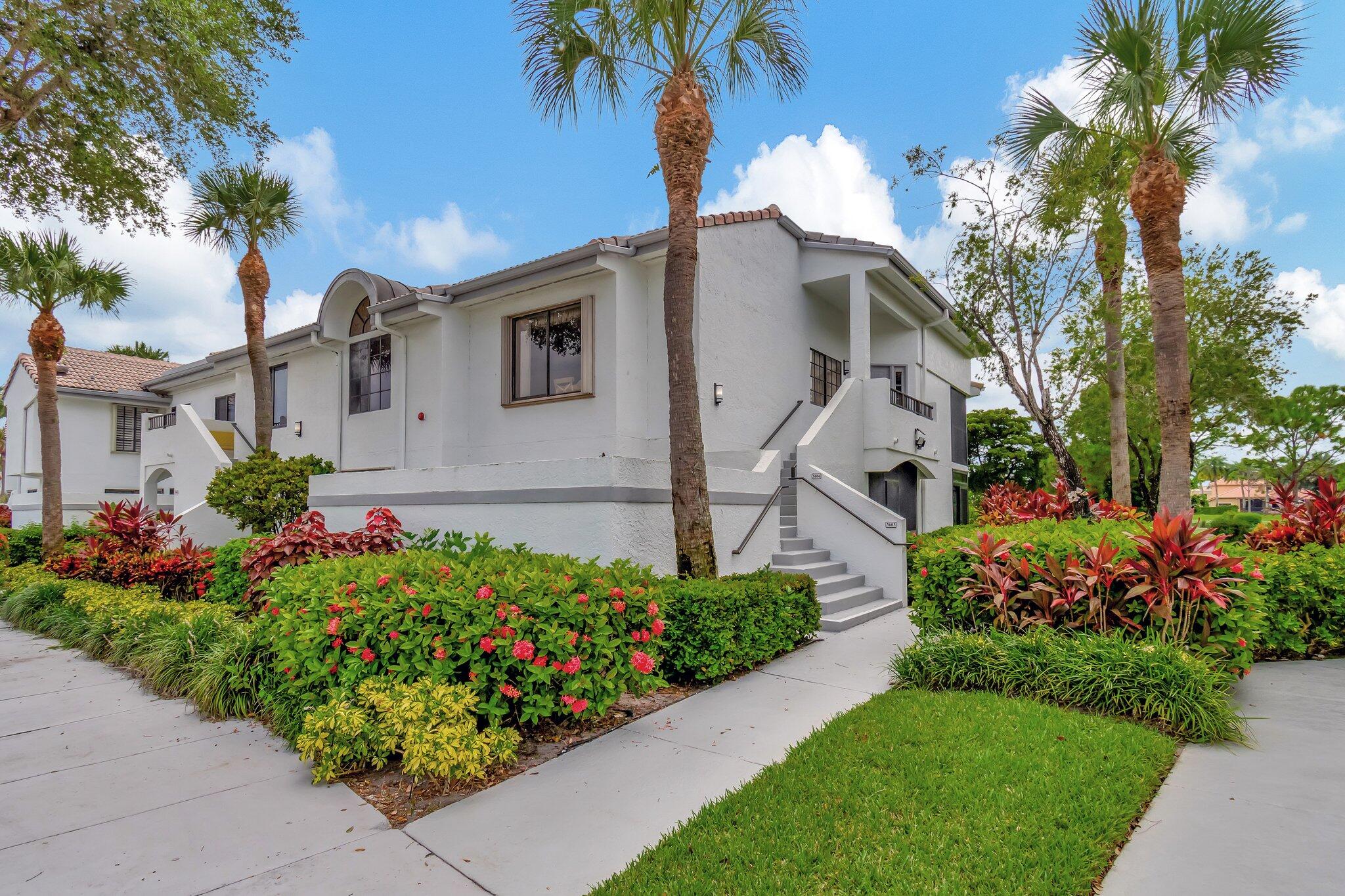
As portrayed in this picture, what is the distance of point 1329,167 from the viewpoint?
11.8 meters

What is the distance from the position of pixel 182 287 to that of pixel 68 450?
13.3 m

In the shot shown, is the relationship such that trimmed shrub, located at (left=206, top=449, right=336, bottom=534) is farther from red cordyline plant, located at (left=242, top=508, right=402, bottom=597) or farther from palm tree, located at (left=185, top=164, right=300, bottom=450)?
red cordyline plant, located at (left=242, top=508, right=402, bottom=597)

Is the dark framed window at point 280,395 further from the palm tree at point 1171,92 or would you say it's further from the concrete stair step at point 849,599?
the palm tree at point 1171,92

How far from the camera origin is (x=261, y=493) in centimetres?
1176

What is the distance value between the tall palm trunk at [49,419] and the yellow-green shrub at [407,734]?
11904mm

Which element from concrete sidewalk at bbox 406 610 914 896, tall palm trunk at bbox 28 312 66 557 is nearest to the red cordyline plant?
concrete sidewalk at bbox 406 610 914 896

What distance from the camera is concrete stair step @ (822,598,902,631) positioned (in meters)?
8.23

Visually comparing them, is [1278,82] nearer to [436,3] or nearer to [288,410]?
[436,3]

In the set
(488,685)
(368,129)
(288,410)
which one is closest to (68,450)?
(288,410)

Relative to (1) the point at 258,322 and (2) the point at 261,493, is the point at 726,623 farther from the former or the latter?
(1) the point at 258,322

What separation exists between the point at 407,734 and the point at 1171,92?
11.4 meters

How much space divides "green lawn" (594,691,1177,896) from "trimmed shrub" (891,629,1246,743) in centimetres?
33

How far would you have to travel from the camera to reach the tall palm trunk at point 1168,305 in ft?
27.5

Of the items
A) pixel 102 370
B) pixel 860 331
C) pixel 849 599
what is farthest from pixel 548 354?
pixel 102 370
